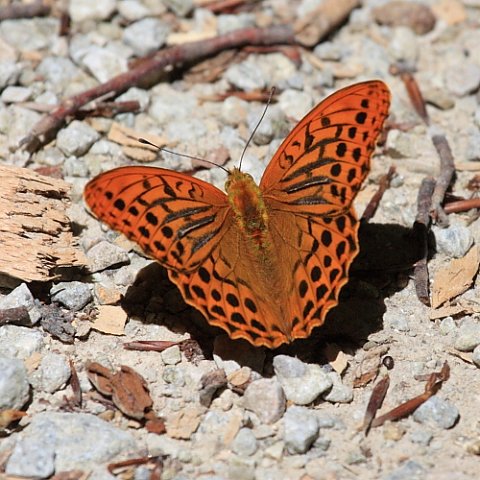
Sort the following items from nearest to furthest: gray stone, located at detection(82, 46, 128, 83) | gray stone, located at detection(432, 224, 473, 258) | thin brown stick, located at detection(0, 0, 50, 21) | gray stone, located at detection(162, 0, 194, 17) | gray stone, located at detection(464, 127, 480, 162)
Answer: gray stone, located at detection(432, 224, 473, 258), gray stone, located at detection(464, 127, 480, 162), gray stone, located at detection(82, 46, 128, 83), thin brown stick, located at detection(0, 0, 50, 21), gray stone, located at detection(162, 0, 194, 17)

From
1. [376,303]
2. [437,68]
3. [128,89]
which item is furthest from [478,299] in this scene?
[128,89]

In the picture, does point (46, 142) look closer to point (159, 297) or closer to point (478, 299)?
point (159, 297)

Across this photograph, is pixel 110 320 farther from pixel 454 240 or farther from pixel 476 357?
pixel 454 240

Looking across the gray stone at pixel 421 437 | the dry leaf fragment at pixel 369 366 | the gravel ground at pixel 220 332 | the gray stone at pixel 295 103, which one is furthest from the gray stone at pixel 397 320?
the gray stone at pixel 295 103

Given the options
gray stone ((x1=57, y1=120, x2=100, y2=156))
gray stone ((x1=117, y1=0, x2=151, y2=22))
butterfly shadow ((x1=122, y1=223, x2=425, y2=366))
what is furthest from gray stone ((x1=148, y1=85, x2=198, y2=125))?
butterfly shadow ((x1=122, y1=223, x2=425, y2=366))

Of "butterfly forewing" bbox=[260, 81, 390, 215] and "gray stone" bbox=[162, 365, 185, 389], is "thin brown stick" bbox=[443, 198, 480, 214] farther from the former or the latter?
"gray stone" bbox=[162, 365, 185, 389]

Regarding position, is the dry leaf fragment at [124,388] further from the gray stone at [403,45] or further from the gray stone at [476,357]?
the gray stone at [403,45]
